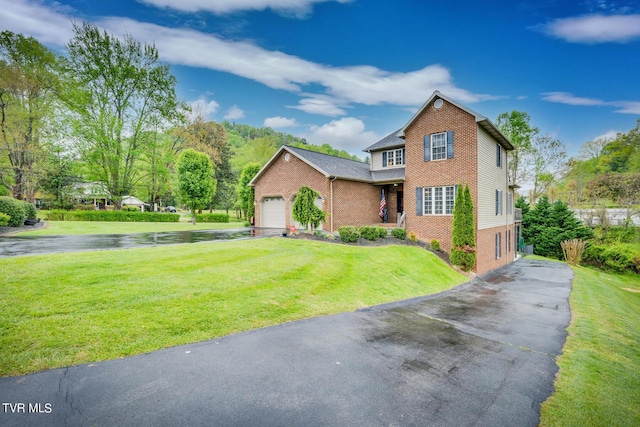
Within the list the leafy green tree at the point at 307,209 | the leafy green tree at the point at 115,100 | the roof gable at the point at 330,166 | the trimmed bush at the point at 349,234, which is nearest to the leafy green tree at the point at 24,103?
the leafy green tree at the point at 115,100

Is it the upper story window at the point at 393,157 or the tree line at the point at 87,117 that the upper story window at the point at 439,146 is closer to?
the upper story window at the point at 393,157

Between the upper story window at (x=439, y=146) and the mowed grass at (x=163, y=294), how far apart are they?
8620 millimetres

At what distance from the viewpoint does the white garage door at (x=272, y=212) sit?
23.4 meters

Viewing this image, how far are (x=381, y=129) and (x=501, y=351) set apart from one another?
31530 millimetres

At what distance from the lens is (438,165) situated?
57.2 feet

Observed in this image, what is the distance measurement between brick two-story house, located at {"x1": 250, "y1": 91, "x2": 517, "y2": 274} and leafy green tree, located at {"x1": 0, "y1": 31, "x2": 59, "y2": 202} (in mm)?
20906

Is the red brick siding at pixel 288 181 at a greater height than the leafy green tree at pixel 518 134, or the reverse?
Answer: the leafy green tree at pixel 518 134

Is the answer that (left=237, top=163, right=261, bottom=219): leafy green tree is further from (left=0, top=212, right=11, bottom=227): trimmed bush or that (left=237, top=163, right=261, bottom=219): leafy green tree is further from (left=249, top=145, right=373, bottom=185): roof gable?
(left=0, top=212, right=11, bottom=227): trimmed bush

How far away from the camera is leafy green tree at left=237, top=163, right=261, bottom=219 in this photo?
27.0 metres

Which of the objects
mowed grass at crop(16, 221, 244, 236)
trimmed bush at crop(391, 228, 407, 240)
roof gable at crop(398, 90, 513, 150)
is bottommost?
trimmed bush at crop(391, 228, 407, 240)

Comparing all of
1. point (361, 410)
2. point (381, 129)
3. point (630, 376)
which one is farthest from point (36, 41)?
point (630, 376)

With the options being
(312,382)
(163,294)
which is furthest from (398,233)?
(312,382)

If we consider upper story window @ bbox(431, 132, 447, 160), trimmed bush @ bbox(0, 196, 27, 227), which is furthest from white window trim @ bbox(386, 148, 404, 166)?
trimmed bush @ bbox(0, 196, 27, 227)

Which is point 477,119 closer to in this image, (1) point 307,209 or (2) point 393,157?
(2) point 393,157
